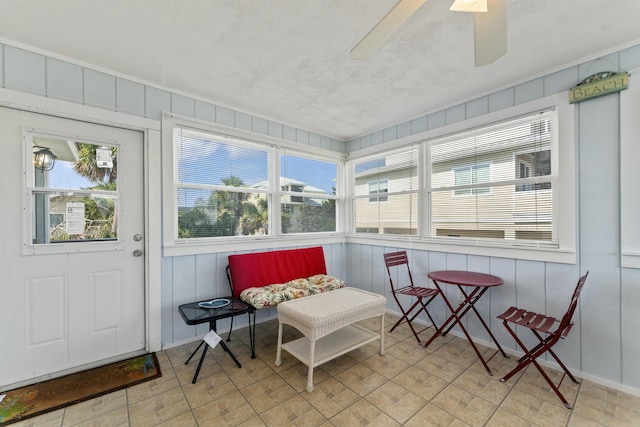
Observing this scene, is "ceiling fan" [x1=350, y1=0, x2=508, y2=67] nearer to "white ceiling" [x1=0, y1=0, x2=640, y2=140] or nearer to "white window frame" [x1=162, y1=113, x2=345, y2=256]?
"white ceiling" [x1=0, y1=0, x2=640, y2=140]

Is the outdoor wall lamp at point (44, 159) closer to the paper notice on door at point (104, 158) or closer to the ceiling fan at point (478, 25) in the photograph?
the paper notice on door at point (104, 158)

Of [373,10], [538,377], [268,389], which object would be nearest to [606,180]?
[538,377]

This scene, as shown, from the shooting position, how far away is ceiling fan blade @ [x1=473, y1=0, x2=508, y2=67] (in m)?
1.26

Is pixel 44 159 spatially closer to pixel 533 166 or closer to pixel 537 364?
pixel 537 364

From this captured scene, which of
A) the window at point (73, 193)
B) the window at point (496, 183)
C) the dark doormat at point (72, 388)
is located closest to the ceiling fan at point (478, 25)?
the window at point (496, 183)

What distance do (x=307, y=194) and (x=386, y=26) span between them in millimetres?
2694

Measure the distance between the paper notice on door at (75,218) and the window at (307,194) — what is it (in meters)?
1.98

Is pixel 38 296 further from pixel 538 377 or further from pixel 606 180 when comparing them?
pixel 606 180

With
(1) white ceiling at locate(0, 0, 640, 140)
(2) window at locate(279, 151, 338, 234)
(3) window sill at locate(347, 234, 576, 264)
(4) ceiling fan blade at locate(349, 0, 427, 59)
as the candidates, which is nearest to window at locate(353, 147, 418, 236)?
(3) window sill at locate(347, 234, 576, 264)

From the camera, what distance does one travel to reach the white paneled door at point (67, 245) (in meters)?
2.03

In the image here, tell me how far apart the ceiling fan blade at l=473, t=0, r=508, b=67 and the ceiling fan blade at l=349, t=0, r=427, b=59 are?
34 centimetres

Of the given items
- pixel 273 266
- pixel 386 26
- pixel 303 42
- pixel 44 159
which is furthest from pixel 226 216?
pixel 386 26

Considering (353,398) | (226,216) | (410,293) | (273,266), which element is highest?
(226,216)

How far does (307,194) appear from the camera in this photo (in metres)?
3.91
